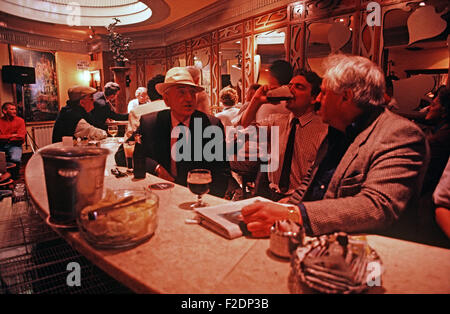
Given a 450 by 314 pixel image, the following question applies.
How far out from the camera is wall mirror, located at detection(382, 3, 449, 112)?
133 inches

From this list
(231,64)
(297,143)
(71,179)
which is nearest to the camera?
(71,179)

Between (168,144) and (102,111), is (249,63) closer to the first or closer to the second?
(102,111)

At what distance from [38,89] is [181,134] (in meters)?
9.55

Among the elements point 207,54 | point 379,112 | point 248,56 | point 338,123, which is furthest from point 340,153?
point 207,54

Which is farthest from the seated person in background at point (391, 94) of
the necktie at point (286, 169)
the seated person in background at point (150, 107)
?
the seated person in background at point (150, 107)

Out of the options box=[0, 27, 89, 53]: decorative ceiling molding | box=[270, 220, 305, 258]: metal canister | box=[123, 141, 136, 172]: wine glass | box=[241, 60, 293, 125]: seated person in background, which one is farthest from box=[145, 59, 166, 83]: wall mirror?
box=[270, 220, 305, 258]: metal canister

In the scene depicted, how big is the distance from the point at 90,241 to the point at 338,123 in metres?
1.46

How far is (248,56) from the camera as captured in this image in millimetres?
6172

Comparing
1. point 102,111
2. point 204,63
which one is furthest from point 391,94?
point 102,111

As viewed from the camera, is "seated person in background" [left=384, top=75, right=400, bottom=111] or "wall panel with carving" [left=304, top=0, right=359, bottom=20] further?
"wall panel with carving" [left=304, top=0, right=359, bottom=20]

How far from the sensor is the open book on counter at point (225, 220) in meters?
1.24

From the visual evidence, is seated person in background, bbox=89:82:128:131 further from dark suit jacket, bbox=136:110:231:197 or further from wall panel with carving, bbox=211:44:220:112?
dark suit jacket, bbox=136:110:231:197

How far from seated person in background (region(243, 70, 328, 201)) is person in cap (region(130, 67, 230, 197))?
0.43 metres

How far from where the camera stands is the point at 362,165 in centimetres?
147
